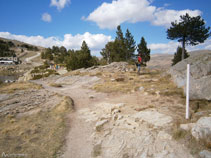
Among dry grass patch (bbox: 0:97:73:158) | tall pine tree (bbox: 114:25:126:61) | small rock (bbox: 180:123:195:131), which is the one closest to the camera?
small rock (bbox: 180:123:195:131)

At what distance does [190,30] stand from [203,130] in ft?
108

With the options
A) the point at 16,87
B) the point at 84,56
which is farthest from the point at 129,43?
the point at 16,87

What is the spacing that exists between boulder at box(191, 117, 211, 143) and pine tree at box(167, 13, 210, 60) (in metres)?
32.0

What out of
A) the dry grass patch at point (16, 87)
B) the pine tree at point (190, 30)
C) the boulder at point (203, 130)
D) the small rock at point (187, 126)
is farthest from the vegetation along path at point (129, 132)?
the pine tree at point (190, 30)

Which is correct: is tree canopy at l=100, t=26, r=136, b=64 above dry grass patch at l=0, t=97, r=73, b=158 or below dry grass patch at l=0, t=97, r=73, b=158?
above

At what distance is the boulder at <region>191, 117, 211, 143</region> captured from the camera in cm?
361

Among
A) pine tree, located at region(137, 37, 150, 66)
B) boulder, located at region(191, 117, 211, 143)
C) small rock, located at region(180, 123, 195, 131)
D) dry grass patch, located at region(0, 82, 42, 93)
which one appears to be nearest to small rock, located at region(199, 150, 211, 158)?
boulder, located at region(191, 117, 211, 143)

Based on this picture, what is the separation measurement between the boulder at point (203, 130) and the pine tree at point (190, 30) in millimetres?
32038

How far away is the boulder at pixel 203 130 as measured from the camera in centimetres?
361

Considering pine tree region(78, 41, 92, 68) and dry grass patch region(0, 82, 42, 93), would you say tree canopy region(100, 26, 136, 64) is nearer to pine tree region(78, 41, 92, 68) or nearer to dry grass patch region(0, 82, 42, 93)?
pine tree region(78, 41, 92, 68)

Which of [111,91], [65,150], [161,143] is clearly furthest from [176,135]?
[111,91]

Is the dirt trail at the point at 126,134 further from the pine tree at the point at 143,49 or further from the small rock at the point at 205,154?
the pine tree at the point at 143,49

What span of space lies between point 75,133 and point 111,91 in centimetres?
645

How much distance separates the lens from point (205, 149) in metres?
3.41
